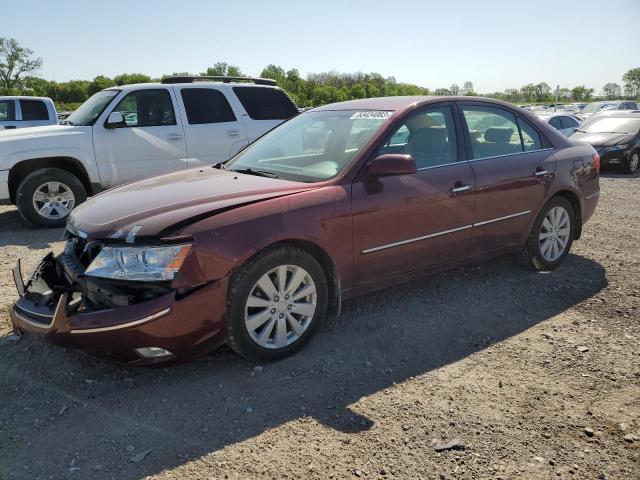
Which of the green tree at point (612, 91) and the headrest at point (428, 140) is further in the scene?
the green tree at point (612, 91)

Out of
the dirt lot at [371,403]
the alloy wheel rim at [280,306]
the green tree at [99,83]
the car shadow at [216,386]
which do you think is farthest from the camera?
the green tree at [99,83]

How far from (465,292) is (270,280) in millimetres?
2056

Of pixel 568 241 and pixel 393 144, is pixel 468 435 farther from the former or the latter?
pixel 568 241

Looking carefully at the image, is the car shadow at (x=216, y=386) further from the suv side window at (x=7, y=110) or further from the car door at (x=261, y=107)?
the suv side window at (x=7, y=110)

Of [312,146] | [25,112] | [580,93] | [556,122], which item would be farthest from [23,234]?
[580,93]

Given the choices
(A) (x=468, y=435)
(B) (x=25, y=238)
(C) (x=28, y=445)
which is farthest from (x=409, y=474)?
(B) (x=25, y=238)

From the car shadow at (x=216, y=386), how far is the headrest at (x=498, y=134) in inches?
53.6

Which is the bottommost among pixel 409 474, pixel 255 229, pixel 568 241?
pixel 409 474

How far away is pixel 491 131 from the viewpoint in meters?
4.75

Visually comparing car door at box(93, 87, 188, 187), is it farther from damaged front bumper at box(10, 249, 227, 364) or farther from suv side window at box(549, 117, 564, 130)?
suv side window at box(549, 117, 564, 130)

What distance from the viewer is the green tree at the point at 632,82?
363 feet

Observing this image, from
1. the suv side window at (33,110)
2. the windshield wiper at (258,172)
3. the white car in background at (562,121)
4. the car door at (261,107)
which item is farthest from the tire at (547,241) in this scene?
the white car in background at (562,121)

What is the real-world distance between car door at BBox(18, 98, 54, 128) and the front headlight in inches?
442

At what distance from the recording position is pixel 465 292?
4.71 m
